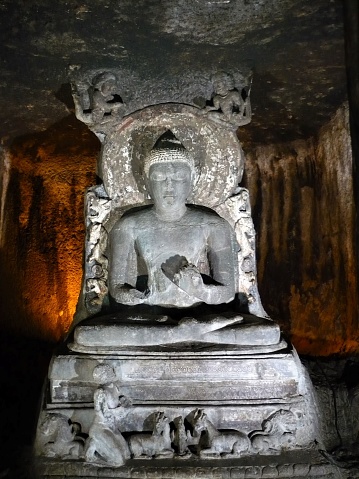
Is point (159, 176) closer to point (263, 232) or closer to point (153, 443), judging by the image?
point (153, 443)

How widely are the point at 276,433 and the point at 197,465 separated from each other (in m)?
0.59

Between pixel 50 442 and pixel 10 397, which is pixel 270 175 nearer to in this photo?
pixel 10 397

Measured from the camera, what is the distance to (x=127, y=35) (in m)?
4.53

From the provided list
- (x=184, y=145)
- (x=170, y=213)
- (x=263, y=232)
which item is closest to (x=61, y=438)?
(x=170, y=213)

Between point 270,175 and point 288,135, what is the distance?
1.99ft

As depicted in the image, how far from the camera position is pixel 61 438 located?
392cm

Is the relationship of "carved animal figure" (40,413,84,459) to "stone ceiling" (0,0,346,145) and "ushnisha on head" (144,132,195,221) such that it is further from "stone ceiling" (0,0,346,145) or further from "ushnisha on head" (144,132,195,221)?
"stone ceiling" (0,0,346,145)

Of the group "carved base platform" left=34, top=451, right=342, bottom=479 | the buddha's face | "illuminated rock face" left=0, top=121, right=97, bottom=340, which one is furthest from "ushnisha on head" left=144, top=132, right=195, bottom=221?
"carved base platform" left=34, top=451, right=342, bottom=479

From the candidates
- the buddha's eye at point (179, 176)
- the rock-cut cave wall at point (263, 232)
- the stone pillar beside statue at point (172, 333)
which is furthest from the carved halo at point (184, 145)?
the rock-cut cave wall at point (263, 232)

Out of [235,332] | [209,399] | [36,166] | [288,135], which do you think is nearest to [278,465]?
[209,399]

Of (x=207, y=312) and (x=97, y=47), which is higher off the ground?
(x=97, y=47)

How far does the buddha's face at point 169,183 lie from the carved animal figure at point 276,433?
→ 186 centimetres

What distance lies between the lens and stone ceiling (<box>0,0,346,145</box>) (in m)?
4.23

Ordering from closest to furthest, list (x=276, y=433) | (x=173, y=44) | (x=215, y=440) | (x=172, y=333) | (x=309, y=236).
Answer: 1. (x=215, y=440)
2. (x=276, y=433)
3. (x=172, y=333)
4. (x=173, y=44)
5. (x=309, y=236)
